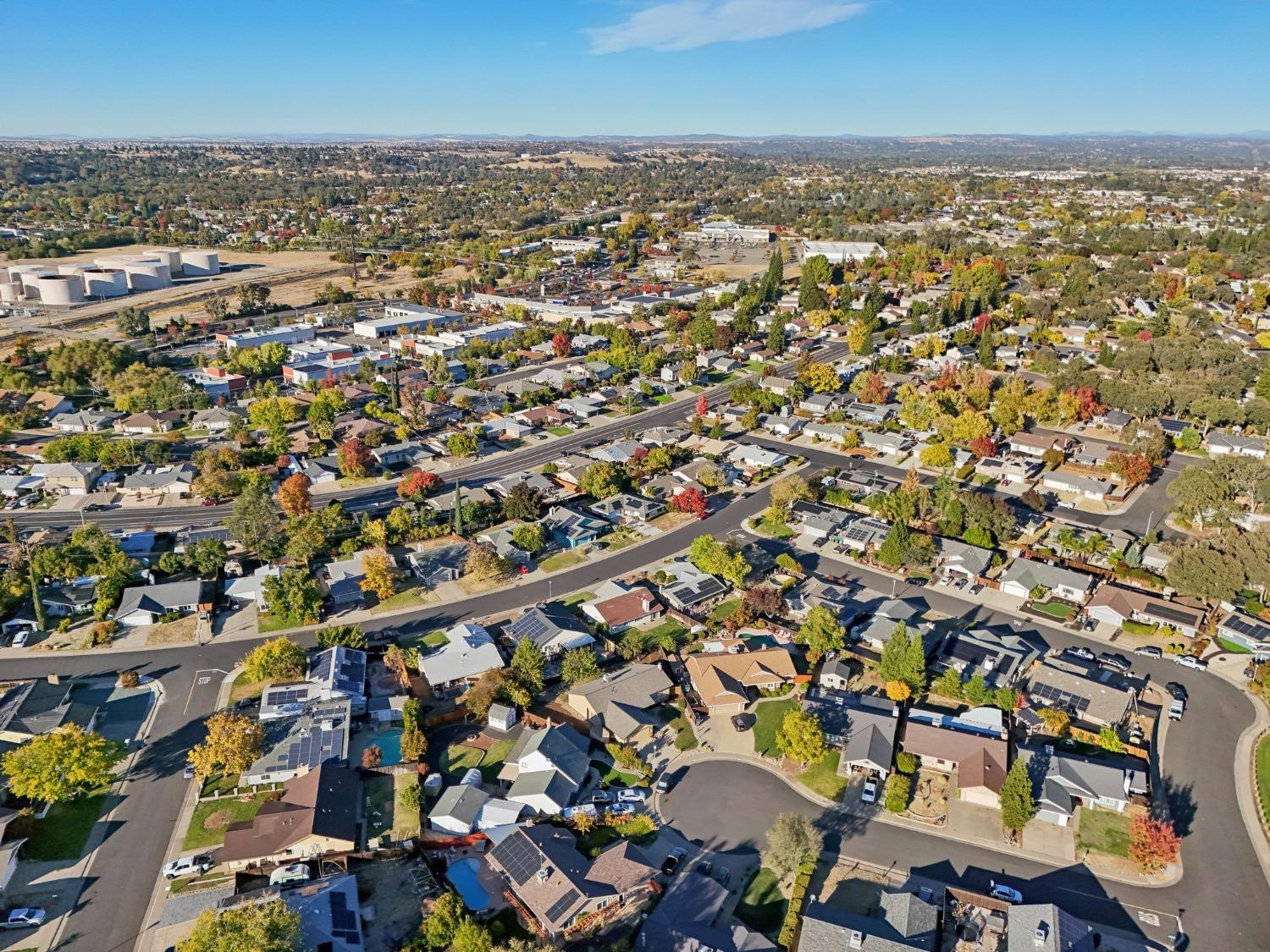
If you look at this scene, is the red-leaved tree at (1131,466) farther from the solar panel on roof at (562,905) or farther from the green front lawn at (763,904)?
the solar panel on roof at (562,905)

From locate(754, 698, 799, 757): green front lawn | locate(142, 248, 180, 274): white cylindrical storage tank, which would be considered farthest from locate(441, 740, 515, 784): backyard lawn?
locate(142, 248, 180, 274): white cylindrical storage tank

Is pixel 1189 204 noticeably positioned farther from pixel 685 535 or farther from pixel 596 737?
pixel 596 737

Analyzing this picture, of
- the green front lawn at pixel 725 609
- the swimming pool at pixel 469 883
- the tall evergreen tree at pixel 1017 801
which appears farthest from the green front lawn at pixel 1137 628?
the swimming pool at pixel 469 883

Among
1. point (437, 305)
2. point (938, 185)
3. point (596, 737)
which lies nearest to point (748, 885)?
point (596, 737)

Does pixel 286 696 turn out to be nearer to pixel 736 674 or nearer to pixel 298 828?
pixel 298 828

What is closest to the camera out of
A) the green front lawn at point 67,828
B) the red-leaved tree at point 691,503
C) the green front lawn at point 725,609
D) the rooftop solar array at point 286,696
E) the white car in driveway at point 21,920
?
the white car in driveway at point 21,920

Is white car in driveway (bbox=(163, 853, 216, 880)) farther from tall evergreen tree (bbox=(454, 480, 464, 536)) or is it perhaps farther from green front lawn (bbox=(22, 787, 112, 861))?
tall evergreen tree (bbox=(454, 480, 464, 536))
